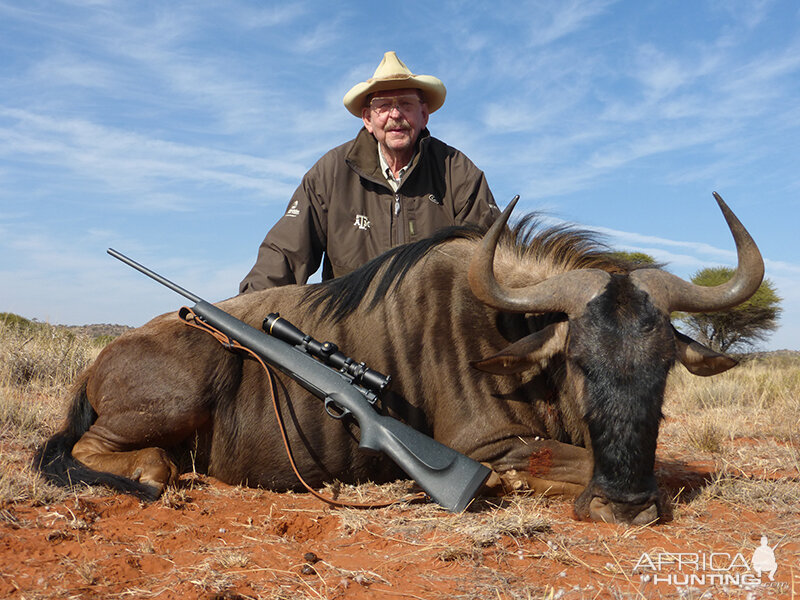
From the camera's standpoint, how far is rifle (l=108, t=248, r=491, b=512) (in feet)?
10.8

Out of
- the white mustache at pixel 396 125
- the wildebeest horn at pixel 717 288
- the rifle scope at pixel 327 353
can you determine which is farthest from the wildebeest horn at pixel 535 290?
the white mustache at pixel 396 125

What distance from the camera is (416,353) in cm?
400

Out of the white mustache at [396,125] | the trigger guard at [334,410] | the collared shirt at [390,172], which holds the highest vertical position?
the white mustache at [396,125]

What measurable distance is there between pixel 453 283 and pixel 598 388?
1.27 meters

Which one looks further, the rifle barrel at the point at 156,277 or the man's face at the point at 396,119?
the man's face at the point at 396,119

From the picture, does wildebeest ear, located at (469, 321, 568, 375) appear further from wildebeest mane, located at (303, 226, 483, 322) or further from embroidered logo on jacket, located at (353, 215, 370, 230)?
embroidered logo on jacket, located at (353, 215, 370, 230)

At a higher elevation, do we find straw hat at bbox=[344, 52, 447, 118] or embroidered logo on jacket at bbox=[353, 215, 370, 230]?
straw hat at bbox=[344, 52, 447, 118]

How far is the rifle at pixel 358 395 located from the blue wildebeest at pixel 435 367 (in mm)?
229

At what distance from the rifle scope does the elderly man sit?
2106mm

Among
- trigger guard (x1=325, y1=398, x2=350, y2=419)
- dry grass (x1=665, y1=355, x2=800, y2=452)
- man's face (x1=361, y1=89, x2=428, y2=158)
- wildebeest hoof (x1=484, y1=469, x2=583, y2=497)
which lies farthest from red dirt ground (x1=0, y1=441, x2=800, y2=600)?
man's face (x1=361, y1=89, x2=428, y2=158)

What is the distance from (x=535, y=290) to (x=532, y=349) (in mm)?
324

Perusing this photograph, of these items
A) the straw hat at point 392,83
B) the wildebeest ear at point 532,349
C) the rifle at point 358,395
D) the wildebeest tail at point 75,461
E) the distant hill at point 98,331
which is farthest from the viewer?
the distant hill at point 98,331

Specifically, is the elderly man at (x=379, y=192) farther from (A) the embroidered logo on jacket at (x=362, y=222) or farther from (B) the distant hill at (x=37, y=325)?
(B) the distant hill at (x=37, y=325)

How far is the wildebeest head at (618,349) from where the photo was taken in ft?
10.2
